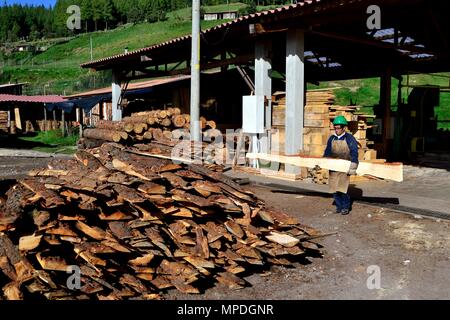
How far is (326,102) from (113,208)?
8.26 m

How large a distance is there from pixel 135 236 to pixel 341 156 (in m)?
4.81

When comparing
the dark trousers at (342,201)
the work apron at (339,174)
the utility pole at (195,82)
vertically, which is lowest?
the dark trousers at (342,201)

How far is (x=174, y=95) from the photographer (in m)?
21.9

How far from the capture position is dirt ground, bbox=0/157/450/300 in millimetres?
5215

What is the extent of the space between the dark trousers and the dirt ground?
186mm

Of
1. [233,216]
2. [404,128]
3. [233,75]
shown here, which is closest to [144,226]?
[233,216]

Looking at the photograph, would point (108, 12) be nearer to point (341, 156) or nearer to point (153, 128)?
point (153, 128)

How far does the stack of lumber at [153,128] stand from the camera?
12.8 metres

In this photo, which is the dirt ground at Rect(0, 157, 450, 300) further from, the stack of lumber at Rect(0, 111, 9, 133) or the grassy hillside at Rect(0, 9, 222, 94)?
the grassy hillside at Rect(0, 9, 222, 94)

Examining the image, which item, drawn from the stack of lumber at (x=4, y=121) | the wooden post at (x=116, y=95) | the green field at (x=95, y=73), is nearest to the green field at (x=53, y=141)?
the stack of lumber at (x=4, y=121)

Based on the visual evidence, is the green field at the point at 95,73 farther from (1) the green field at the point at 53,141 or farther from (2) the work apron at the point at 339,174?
(2) the work apron at the point at 339,174

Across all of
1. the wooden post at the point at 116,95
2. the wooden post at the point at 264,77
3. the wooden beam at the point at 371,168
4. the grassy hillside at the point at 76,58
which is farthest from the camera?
the grassy hillside at the point at 76,58

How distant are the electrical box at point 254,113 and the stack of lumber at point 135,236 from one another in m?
6.61
